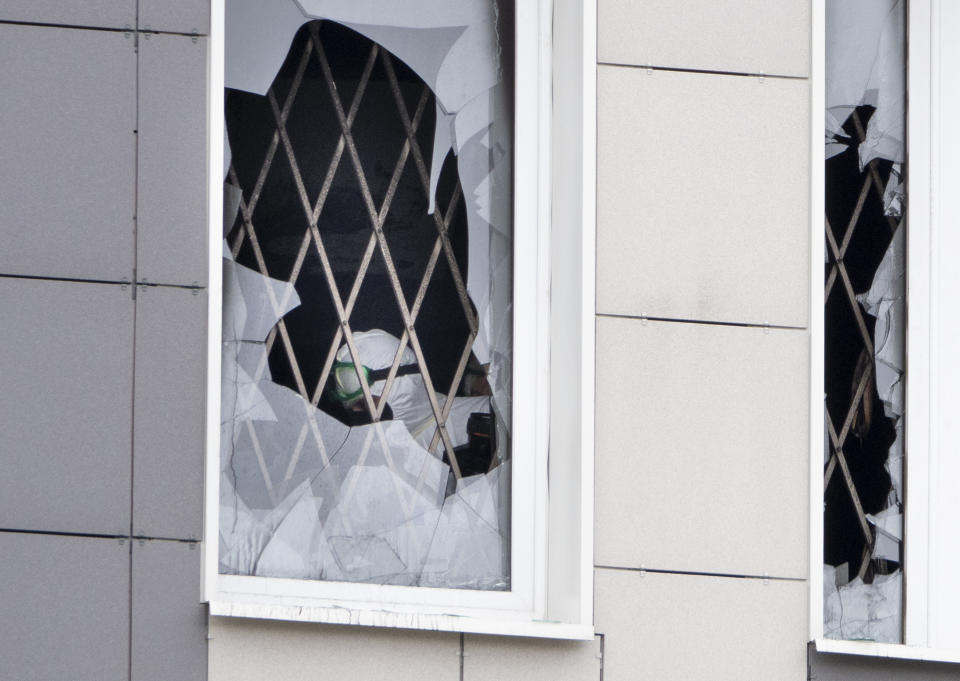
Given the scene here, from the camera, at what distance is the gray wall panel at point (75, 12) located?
12.7 ft

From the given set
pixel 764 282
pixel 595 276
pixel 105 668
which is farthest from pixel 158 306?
pixel 764 282

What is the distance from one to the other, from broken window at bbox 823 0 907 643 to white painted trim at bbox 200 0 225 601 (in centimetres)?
220

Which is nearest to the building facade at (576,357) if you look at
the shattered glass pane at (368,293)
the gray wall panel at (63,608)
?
the gray wall panel at (63,608)

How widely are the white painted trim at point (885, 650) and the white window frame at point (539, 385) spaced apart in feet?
2.65

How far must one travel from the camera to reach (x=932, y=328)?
14.1 feet

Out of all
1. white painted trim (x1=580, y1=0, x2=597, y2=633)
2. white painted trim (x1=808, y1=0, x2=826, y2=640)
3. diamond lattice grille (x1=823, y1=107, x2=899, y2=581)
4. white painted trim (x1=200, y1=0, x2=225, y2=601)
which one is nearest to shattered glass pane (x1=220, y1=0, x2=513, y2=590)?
white painted trim (x1=200, y1=0, x2=225, y2=601)

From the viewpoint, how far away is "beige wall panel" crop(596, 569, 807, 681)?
3.91m

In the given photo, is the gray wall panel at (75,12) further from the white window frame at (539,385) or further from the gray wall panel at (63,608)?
the gray wall panel at (63,608)

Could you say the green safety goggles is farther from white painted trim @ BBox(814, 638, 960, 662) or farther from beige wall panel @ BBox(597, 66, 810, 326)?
white painted trim @ BBox(814, 638, 960, 662)

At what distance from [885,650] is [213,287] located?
2.56 meters

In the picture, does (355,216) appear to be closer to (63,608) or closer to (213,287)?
(213,287)

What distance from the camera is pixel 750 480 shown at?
3.96 m

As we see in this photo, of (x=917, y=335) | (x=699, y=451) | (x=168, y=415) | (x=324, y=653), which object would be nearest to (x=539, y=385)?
(x=699, y=451)

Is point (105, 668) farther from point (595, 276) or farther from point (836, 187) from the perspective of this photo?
point (836, 187)
